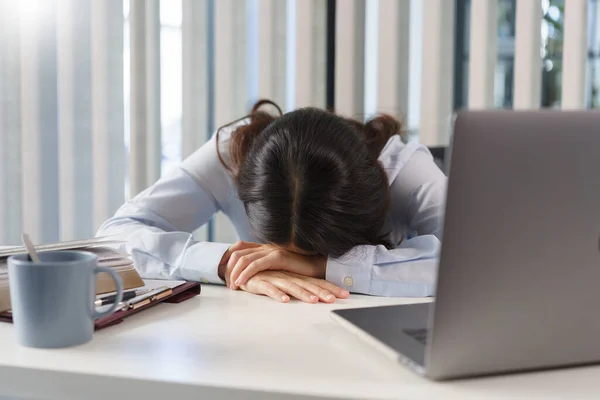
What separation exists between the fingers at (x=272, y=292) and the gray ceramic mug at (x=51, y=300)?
1.05 ft

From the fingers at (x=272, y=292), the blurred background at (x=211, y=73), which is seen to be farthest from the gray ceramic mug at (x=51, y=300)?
the blurred background at (x=211, y=73)

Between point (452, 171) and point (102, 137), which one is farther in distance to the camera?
point (102, 137)

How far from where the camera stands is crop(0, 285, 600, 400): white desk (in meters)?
0.58

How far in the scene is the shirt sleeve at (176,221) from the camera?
3.81ft

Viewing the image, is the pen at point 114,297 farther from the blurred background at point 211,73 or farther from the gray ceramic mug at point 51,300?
the blurred background at point 211,73

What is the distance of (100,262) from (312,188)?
0.36 meters

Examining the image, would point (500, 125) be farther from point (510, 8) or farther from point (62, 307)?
point (510, 8)

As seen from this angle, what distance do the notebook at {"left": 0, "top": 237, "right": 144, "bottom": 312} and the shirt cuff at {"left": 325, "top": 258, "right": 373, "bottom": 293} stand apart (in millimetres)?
301

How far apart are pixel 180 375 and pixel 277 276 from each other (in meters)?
0.46

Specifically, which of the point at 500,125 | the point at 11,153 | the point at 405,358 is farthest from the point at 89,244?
the point at 11,153

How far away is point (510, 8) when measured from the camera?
7.44 ft

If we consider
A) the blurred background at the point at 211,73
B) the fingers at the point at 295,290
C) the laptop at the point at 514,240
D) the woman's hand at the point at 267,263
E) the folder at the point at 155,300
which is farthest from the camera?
the blurred background at the point at 211,73

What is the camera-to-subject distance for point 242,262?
1080mm

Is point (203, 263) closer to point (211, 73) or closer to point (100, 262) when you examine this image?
point (100, 262)
